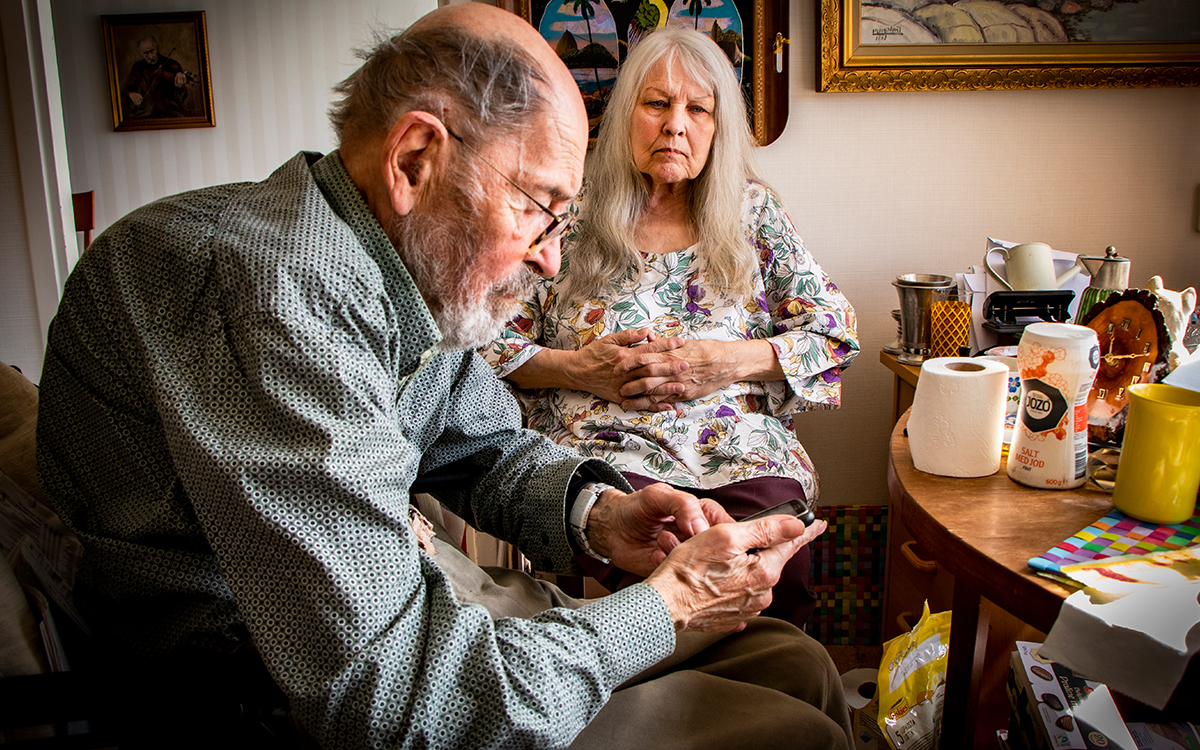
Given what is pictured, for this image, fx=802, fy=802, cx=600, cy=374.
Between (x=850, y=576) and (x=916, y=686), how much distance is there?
3.42 feet

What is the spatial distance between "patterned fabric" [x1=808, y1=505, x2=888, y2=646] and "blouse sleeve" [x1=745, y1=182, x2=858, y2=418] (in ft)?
2.26

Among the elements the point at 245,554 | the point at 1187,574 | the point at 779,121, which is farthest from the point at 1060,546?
the point at 779,121

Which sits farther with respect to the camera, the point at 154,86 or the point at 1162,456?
the point at 154,86

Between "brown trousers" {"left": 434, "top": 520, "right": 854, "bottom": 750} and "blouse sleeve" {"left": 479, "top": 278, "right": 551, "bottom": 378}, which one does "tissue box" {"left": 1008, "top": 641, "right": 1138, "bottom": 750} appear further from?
"blouse sleeve" {"left": 479, "top": 278, "right": 551, "bottom": 378}

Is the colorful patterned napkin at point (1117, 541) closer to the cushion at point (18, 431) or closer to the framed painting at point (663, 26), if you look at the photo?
the cushion at point (18, 431)

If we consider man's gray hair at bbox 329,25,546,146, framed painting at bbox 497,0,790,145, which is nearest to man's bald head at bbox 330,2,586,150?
man's gray hair at bbox 329,25,546,146

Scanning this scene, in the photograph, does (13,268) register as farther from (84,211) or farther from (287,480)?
(287,480)

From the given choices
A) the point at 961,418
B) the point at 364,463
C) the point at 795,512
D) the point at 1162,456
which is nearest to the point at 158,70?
the point at 364,463

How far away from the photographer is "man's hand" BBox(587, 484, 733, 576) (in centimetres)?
115

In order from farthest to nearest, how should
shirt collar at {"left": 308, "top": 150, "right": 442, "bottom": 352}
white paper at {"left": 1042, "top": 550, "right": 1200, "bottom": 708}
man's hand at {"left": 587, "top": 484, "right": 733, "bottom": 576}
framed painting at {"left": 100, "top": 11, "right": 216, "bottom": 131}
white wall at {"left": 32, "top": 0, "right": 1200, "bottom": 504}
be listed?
framed painting at {"left": 100, "top": 11, "right": 216, "bottom": 131}
white wall at {"left": 32, "top": 0, "right": 1200, "bottom": 504}
man's hand at {"left": 587, "top": 484, "right": 733, "bottom": 576}
shirt collar at {"left": 308, "top": 150, "right": 442, "bottom": 352}
white paper at {"left": 1042, "top": 550, "right": 1200, "bottom": 708}

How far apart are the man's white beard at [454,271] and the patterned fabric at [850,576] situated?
1671 mm

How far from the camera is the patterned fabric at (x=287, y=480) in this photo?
28.5 inches

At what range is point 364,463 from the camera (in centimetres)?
76

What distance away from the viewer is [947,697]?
1199 mm
